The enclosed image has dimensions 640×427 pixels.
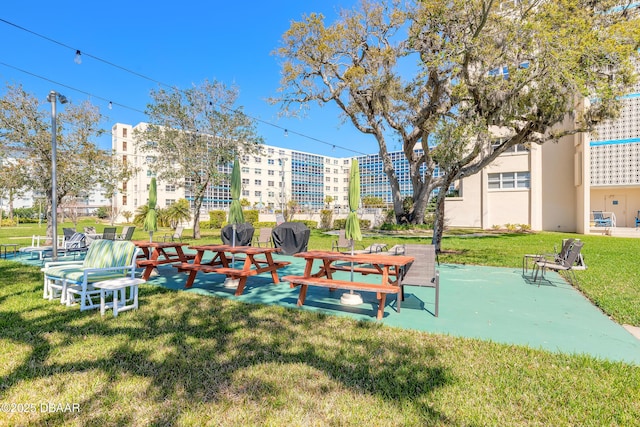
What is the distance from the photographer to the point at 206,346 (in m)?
3.79

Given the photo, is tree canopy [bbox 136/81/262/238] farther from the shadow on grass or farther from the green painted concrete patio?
the shadow on grass

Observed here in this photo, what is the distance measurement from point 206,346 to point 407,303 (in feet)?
11.4

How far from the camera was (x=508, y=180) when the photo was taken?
2588cm

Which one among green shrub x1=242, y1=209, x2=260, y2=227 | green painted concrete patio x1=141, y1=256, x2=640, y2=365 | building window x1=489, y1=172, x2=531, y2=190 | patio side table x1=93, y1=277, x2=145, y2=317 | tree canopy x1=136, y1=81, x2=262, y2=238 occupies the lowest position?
green painted concrete patio x1=141, y1=256, x2=640, y2=365

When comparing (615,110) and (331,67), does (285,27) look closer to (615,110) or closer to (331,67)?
(331,67)

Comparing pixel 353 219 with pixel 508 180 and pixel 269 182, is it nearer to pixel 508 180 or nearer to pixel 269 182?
pixel 508 180

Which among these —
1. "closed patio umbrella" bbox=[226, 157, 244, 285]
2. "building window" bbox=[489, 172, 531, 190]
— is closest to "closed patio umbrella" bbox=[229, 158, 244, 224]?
"closed patio umbrella" bbox=[226, 157, 244, 285]

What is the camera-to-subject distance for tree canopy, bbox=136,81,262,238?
17453 millimetres

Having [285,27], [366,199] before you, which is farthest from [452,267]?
[366,199]

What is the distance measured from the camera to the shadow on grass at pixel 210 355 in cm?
282

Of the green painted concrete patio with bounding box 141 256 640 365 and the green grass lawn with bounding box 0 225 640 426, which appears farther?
the green painted concrete patio with bounding box 141 256 640 365

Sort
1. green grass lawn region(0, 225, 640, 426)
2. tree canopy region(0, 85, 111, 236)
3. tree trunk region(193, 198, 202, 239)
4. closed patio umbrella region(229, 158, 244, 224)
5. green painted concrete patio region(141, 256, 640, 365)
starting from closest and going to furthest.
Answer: green grass lawn region(0, 225, 640, 426) → green painted concrete patio region(141, 256, 640, 365) → closed patio umbrella region(229, 158, 244, 224) → tree canopy region(0, 85, 111, 236) → tree trunk region(193, 198, 202, 239)

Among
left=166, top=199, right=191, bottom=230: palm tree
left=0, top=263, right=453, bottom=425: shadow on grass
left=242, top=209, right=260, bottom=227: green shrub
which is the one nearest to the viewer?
left=0, top=263, right=453, bottom=425: shadow on grass

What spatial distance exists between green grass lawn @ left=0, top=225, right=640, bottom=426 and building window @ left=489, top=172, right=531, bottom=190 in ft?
76.5
